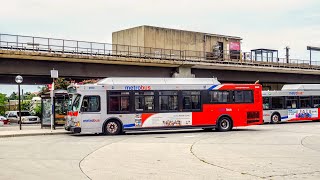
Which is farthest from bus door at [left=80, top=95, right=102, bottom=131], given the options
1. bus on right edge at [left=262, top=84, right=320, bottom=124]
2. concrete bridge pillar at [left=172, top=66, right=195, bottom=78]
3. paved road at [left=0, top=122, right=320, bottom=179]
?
Answer: concrete bridge pillar at [left=172, top=66, right=195, bottom=78]

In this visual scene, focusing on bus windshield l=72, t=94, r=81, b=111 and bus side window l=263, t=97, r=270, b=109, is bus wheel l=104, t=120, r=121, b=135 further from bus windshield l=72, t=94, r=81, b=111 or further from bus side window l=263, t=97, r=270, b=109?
bus side window l=263, t=97, r=270, b=109

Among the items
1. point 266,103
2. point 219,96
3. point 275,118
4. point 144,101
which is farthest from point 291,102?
point 144,101

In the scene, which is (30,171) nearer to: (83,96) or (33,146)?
(33,146)

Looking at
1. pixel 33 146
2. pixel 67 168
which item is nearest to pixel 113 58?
pixel 33 146

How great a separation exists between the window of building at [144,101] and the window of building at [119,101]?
21.2 inches

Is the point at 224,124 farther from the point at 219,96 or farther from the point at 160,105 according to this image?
the point at 160,105

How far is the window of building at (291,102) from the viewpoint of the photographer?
37.9 meters

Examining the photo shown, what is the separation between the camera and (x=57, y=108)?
3138cm

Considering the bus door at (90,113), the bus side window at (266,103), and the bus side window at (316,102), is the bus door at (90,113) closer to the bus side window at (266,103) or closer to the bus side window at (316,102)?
the bus side window at (266,103)

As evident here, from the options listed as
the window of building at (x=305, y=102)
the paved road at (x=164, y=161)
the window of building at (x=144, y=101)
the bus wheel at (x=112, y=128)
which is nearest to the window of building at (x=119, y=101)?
the window of building at (x=144, y=101)

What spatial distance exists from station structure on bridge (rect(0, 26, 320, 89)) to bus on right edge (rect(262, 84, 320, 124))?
12298 millimetres

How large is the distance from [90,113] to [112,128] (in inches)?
58.6

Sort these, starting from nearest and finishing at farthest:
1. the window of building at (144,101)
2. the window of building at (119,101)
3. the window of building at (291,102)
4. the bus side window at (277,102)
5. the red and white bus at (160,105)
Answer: the red and white bus at (160,105) → the window of building at (119,101) → the window of building at (144,101) → the bus side window at (277,102) → the window of building at (291,102)

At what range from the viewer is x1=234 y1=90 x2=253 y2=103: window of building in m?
28.1
